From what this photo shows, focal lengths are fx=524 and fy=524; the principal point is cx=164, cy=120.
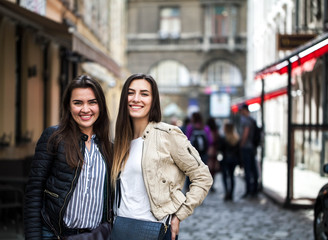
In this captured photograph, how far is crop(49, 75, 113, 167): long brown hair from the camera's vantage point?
9.99ft

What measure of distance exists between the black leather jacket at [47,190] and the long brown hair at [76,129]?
0.13 feet

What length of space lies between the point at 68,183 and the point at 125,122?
512 millimetres

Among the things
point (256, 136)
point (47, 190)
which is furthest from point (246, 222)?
point (47, 190)

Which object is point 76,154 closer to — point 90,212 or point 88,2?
point 90,212

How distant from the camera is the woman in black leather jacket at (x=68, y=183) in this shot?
117 inches

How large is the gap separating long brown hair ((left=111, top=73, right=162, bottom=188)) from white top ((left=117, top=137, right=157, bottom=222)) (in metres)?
0.08

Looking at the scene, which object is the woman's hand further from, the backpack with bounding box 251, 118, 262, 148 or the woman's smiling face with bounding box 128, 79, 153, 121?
the backpack with bounding box 251, 118, 262, 148

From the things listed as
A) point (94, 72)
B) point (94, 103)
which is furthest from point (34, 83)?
point (94, 103)

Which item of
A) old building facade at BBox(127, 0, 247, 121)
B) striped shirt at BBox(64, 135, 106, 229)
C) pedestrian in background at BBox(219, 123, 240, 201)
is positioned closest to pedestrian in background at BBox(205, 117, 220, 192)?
pedestrian in background at BBox(219, 123, 240, 201)

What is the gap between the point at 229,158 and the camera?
428 inches

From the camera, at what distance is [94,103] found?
10.7 feet

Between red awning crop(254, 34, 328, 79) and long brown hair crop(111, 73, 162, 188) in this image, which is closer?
long brown hair crop(111, 73, 162, 188)

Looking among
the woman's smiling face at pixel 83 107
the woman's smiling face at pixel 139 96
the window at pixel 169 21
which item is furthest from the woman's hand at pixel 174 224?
the window at pixel 169 21

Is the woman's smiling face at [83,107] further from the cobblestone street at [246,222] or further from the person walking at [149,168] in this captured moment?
the cobblestone street at [246,222]
